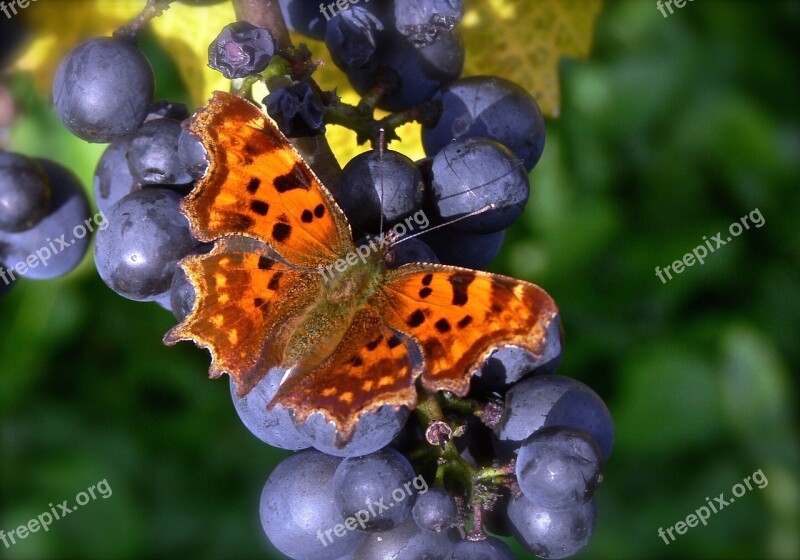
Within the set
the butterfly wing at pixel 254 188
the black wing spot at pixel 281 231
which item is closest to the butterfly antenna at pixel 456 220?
the butterfly wing at pixel 254 188

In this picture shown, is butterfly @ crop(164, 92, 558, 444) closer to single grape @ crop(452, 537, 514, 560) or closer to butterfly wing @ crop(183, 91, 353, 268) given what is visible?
butterfly wing @ crop(183, 91, 353, 268)

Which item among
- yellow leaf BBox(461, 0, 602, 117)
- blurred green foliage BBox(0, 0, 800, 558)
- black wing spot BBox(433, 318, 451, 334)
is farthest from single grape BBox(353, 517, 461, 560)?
blurred green foliage BBox(0, 0, 800, 558)

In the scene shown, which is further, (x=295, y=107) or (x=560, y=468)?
(x=295, y=107)

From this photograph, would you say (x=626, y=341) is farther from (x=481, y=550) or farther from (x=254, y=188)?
(x=254, y=188)

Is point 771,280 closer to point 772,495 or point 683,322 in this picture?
point 683,322

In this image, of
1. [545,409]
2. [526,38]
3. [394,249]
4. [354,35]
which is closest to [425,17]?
[354,35]

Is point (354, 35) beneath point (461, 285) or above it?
above
